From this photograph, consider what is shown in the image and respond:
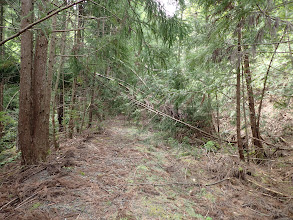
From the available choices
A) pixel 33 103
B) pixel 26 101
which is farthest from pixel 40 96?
pixel 26 101

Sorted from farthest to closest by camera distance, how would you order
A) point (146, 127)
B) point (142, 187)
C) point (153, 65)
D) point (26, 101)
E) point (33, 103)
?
point (146, 127) → point (153, 65) → point (33, 103) → point (26, 101) → point (142, 187)

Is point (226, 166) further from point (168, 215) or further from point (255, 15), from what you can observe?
point (255, 15)

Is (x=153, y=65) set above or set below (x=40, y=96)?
above

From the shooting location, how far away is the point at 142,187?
3.54 metres

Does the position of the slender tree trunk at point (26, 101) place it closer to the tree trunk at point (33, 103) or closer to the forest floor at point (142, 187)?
the tree trunk at point (33, 103)

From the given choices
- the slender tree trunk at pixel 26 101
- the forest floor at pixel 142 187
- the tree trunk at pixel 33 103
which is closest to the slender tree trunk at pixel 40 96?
the tree trunk at pixel 33 103

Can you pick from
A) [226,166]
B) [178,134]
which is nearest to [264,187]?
[226,166]

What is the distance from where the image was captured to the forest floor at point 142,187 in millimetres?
2758

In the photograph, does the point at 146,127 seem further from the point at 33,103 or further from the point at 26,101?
the point at 26,101

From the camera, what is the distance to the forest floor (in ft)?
9.05

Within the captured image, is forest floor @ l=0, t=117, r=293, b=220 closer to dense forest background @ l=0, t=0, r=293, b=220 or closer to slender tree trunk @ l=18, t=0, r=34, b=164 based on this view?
dense forest background @ l=0, t=0, r=293, b=220

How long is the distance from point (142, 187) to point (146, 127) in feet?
13.2

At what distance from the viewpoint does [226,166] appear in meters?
4.86

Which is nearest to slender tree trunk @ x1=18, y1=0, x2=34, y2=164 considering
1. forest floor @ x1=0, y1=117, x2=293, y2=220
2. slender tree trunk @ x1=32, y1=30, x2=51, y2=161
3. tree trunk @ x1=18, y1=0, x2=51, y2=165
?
tree trunk @ x1=18, y1=0, x2=51, y2=165
